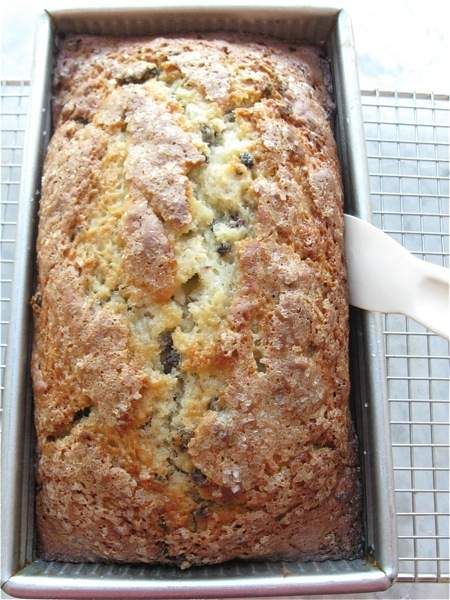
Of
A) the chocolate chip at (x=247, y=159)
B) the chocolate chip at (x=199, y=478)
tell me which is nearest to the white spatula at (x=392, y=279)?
the chocolate chip at (x=247, y=159)

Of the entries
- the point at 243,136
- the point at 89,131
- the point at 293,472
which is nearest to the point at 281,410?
the point at 293,472

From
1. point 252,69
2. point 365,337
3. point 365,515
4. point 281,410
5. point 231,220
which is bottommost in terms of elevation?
point 365,515

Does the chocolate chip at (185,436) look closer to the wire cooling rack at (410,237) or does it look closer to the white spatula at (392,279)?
the white spatula at (392,279)

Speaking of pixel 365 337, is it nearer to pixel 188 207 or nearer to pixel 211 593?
pixel 188 207

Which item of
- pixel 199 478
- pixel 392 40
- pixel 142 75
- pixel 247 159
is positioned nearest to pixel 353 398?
pixel 199 478

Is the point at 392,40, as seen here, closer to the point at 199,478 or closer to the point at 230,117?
the point at 230,117

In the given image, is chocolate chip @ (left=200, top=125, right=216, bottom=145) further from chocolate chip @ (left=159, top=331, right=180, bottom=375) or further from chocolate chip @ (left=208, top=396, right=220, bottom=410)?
chocolate chip @ (left=208, top=396, right=220, bottom=410)
